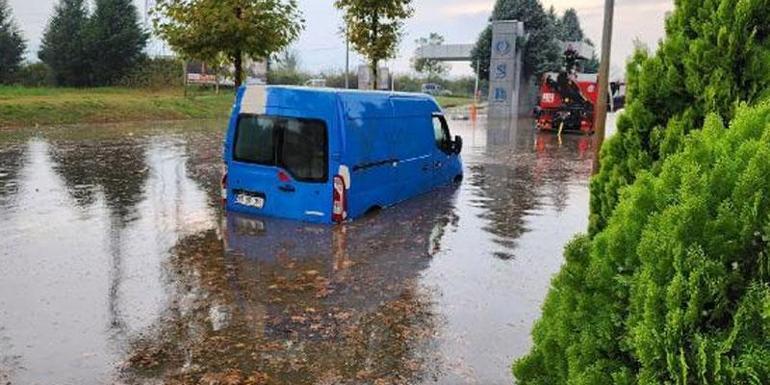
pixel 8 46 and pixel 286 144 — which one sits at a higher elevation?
pixel 8 46

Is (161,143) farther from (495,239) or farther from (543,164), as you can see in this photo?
(495,239)

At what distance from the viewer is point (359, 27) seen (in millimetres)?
21219

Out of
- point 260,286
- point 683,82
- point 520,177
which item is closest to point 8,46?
point 520,177

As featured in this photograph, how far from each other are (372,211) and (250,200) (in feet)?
6.61

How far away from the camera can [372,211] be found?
11094 millimetres

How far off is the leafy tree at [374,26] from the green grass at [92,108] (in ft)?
→ 52.4

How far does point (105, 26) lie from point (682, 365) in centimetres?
5308

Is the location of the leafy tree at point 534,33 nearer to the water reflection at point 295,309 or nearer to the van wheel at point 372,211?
the van wheel at point 372,211

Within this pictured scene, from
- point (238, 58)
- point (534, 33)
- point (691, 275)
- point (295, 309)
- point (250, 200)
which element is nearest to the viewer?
point (691, 275)

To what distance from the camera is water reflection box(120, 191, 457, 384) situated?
5.11m

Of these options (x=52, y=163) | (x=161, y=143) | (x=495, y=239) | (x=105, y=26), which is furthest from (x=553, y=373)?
(x=105, y=26)

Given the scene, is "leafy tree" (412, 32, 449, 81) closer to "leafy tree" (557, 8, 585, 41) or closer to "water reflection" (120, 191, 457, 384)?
"leafy tree" (557, 8, 585, 41)

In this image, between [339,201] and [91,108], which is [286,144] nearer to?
[339,201]

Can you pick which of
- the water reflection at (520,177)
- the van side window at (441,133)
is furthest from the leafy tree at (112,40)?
the van side window at (441,133)
